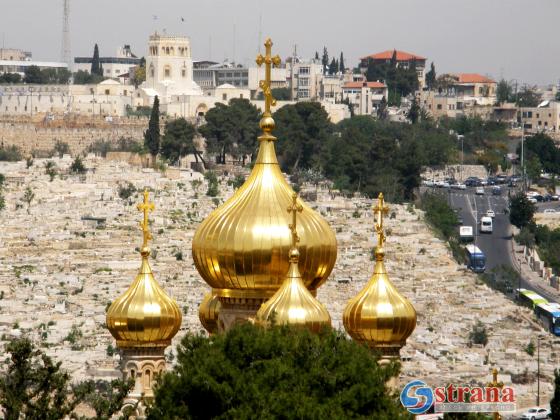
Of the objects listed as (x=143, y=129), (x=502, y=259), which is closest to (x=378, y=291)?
(x=502, y=259)

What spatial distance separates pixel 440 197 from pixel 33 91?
30949 millimetres

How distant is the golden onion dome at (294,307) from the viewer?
4081 cm

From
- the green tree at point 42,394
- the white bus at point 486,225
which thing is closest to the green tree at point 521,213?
the white bus at point 486,225

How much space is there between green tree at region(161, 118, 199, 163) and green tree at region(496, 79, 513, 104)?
5084 centimetres

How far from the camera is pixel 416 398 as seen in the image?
4072 centimetres

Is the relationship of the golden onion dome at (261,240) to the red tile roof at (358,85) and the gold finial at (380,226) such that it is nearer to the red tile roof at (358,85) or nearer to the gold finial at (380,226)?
the gold finial at (380,226)

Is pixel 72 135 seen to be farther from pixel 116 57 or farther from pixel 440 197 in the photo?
pixel 116 57

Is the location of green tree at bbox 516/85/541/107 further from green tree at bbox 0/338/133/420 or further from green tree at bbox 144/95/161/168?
green tree at bbox 0/338/133/420

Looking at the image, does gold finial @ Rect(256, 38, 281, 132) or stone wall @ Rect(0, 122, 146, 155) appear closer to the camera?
gold finial @ Rect(256, 38, 281, 132)

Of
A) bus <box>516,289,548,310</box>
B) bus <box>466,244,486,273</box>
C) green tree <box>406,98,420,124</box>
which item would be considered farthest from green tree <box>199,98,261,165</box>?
bus <box>516,289,548,310</box>

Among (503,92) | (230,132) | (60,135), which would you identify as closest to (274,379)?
(230,132)

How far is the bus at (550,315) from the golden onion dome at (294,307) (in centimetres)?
5051

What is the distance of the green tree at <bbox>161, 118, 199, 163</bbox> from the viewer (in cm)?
12781

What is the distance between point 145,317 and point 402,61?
460ft
